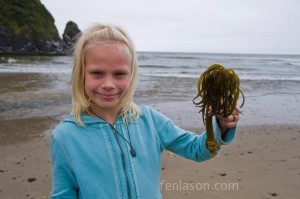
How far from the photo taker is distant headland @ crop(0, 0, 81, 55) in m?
59.3

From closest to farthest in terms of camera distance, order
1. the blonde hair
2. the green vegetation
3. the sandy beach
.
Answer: the blonde hair < the sandy beach < the green vegetation

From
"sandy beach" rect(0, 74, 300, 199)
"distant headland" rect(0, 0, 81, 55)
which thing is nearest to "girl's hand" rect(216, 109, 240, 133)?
"sandy beach" rect(0, 74, 300, 199)

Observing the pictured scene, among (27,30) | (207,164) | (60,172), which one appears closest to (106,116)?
(60,172)

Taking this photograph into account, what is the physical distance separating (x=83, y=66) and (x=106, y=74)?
0.52 feet

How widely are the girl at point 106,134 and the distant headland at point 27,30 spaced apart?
58623mm

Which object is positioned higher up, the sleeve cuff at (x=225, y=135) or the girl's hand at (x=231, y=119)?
the girl's hand at (x=231, y=119)

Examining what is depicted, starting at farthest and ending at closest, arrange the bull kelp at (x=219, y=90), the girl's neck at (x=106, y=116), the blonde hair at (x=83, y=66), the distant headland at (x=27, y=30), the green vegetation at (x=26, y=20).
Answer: the green vegetation at (x=26, y=20) < the distant headland at (x=27, y=30) < the girl's neck at (x=106, y=116) < the blonde hair at (x=83, y=66) < the bull kelp at (x=219, y=90)

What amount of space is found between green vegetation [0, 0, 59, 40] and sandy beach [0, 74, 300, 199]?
2327 inches

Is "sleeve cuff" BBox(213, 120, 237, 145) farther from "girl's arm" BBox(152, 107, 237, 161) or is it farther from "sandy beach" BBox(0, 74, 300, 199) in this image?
"sandy beach" BBox(0, 74, 300, 199)

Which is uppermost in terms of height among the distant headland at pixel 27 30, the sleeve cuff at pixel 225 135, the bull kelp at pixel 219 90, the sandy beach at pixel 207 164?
the distant headland at pixel 27 30

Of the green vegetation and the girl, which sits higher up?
the green vegetation

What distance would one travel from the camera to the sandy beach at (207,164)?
4.04 meters

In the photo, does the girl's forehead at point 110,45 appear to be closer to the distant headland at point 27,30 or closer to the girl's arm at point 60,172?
the girl's arm at point 60,172

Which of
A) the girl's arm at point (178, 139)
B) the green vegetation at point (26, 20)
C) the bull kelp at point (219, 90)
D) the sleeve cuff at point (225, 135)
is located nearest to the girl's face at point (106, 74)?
the girl's arm at point (178, 139)
